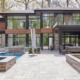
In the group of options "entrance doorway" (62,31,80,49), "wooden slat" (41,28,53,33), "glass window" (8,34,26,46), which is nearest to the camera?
"entrance doorway" (62,31,80,49)

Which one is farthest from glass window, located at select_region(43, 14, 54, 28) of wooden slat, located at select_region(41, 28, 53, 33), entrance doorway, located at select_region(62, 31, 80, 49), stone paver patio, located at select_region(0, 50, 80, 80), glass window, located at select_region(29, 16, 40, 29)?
stone paver patio, located at select_region(0, 50, 80, 80)

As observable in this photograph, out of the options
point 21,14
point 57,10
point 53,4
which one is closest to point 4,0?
point 53,4

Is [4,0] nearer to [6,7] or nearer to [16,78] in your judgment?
[6,7]

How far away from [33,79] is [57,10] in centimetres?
2179

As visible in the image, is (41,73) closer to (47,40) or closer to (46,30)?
(46,30)

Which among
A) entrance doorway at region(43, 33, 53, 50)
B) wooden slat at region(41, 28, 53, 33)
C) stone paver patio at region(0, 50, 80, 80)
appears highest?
wooden slat at region(41, 28, 53, 33)

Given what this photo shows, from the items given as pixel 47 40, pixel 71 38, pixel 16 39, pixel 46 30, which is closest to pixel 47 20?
pixel 46 30

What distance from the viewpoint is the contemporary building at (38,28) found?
29734mm

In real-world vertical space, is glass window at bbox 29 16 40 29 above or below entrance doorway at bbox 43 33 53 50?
above

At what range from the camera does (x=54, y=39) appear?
30.7 meters

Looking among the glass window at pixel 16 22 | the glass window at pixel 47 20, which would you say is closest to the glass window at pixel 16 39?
the glass window at pixel 16 22

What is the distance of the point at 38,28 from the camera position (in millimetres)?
31641

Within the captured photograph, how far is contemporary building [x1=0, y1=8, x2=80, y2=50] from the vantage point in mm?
29734

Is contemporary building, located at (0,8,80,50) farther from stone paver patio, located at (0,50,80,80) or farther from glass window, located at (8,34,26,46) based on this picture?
stone paver patio, located at (0,50,80,80)
